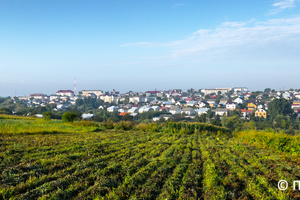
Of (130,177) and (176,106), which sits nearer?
(130,177)

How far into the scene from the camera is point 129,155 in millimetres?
7367

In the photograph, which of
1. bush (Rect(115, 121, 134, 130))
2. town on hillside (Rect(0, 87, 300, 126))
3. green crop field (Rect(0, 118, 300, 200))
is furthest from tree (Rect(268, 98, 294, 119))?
green crop field (Rect(0, 118, 300, 200))

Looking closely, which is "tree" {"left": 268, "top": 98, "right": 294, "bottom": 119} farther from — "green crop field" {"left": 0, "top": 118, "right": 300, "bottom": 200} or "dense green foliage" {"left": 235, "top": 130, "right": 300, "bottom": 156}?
"green crop field" {"left": 0, "top": 118, "right": 300, "bottom": 200}

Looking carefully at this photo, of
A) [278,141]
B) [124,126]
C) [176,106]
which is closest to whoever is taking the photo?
[278,141]

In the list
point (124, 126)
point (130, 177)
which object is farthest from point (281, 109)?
point (130, 177)

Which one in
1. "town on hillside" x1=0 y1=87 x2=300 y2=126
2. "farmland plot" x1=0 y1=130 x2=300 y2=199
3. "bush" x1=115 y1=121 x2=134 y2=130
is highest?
"farmland plot" x1=0 y1=130 x2=300 y2=199

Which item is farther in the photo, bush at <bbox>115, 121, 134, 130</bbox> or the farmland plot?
bush at <bbox>115, 121, 134, 130</bbox>

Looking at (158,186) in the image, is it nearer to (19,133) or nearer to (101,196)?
(101,196)

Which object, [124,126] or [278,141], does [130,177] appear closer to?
[278,141]

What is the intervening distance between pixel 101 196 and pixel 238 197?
9.38ft

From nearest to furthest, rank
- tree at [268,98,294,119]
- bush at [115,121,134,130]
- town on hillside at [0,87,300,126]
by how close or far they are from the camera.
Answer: bush at [115,121,134,130] < tree at [268,98,294,119] < town on hillside at [0,87,300,126]

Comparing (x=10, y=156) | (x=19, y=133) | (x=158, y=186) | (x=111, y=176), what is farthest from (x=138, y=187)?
(x=19, y=133)

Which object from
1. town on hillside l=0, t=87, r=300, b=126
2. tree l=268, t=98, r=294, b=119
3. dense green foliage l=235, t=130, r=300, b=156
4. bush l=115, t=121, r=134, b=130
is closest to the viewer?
dense green foliage l=235, t=130, r=300, b=156

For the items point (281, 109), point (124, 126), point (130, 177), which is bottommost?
point (281, 109)
